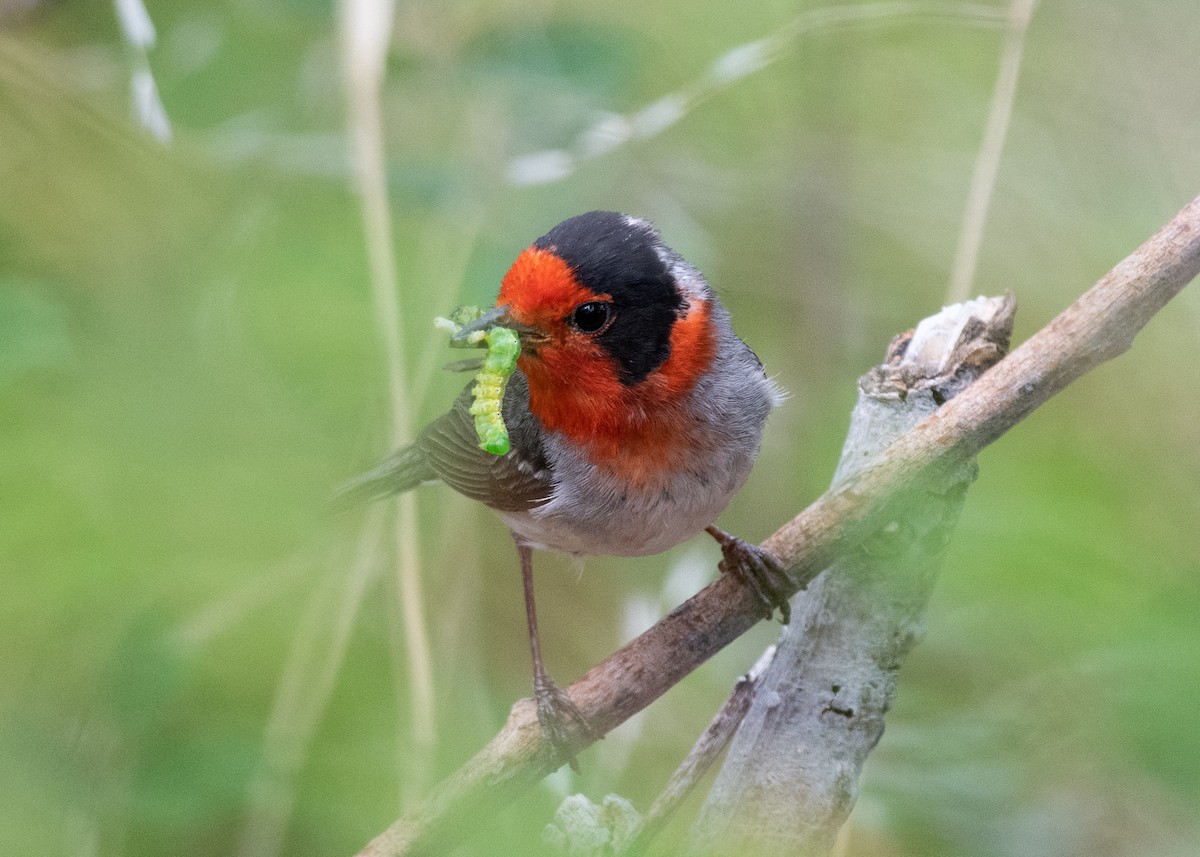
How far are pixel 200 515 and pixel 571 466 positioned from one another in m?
0.98

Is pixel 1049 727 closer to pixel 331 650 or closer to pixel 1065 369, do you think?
pixel 1065 369

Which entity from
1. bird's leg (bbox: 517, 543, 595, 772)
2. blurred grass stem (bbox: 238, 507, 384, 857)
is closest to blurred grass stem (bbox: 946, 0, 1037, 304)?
bird's leg (bbox: 517, 543, 595, 772)

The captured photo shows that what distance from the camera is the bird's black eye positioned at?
5.40ft

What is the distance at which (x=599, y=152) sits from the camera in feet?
7.67

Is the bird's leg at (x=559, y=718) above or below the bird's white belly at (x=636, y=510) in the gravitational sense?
below

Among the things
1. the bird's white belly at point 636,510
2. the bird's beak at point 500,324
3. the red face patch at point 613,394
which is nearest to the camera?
the bird's beak at point 500,324

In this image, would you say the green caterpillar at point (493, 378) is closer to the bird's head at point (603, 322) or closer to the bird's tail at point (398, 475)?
the bird's head at point (603, 322)

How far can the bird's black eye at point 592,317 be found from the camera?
165 cm

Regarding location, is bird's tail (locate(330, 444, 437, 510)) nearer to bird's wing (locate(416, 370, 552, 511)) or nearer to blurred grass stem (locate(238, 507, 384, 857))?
bird's wing (locate(416, 370, 552, 511))

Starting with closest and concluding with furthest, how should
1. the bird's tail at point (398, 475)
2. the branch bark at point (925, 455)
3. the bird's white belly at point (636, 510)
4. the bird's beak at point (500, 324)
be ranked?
the branch bark at point (925, 455), the bird's beak at point (500, 324), the bird's white belly at point (636, 510), the bird's tail at point (398, 475)

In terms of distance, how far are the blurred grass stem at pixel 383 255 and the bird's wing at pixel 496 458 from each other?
0.10 m

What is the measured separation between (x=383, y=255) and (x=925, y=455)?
2.55 ft

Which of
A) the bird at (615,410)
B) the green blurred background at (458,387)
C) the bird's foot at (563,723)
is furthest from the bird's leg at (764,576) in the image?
the bird's foot at (563,723)

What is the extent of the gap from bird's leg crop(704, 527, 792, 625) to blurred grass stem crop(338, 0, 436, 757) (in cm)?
50
